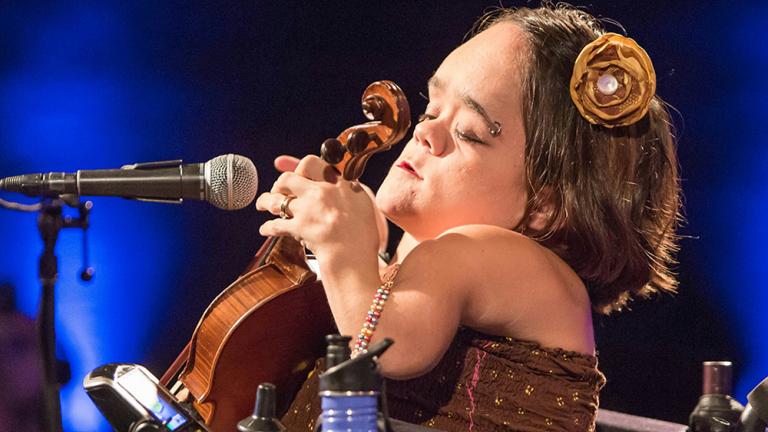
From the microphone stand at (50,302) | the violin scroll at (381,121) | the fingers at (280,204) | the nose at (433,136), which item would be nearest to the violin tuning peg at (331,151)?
the violin scroll at (381,121)

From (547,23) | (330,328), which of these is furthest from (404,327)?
(547,23)

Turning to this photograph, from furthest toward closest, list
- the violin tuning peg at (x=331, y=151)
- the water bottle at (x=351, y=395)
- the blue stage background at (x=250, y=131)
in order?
the blue stage background at (x=250, y=131) → the violin tuning peg at (x=331, y=151) → the water bottle at (x=351, y=395)

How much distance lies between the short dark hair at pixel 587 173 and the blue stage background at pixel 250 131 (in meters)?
0.72

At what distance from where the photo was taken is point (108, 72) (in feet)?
7.98

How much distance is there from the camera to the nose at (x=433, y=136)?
146cm

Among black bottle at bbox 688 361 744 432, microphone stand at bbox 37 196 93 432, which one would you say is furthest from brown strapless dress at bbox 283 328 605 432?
microphone stand at bbox 37 196 93 432

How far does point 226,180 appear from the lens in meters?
1.32

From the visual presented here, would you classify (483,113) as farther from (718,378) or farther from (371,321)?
(718,378)

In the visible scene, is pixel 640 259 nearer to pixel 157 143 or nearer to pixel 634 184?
pixel 634 184

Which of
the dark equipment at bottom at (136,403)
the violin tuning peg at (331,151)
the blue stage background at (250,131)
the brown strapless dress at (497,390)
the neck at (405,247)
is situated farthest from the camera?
the blue stage background at (250,131)

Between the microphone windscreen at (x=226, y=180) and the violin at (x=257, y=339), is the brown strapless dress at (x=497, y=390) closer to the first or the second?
the violin at (x=257, y=339)

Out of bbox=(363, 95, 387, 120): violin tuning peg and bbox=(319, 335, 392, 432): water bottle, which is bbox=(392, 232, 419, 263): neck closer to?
bbox=(363, 95, 387, 120): violin tuning peg

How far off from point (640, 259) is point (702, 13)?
0.90 m

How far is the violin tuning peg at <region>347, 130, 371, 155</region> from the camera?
3.94 feet
